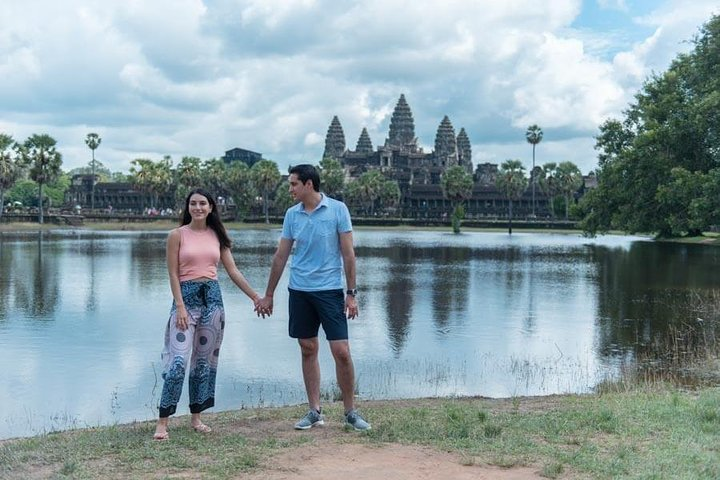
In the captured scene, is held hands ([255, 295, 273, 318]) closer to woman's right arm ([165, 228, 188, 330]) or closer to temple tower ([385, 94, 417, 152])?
woman's right arm ([165, 228, 188, 330])

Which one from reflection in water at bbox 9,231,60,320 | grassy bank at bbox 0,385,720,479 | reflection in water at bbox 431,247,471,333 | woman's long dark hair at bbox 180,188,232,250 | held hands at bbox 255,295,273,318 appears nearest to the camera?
grassy bank at bbox 0,385,720,479

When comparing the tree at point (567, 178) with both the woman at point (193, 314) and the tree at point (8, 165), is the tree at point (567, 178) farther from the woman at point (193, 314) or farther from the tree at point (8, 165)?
the woman at point (193, 314)

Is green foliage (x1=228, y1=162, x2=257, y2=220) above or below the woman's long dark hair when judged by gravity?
above

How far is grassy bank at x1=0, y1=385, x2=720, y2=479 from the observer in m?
6.07

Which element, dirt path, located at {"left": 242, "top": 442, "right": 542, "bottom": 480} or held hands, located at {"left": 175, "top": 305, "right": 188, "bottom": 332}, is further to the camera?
held hands, located at {"left": 175, "top": 305, "right": 188, "bottom": 332}

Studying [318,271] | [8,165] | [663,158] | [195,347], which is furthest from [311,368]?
[8,165]

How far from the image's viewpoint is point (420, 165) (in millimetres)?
150625

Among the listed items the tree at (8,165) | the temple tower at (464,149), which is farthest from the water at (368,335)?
the temple tower at (464,149)

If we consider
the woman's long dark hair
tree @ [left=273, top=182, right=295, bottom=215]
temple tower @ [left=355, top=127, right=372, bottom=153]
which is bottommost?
the woman's long dark hair

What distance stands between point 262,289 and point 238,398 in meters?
14.6

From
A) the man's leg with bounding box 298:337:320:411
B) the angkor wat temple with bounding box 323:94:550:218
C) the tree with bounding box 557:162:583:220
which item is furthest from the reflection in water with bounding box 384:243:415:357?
the angkor wat temple with bounding box 323:94:550:218

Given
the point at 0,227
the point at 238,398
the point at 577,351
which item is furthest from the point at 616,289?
the point at 0,227

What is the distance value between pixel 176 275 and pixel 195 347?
0.72 m

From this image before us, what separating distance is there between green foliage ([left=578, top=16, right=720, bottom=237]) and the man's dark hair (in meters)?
21.7
